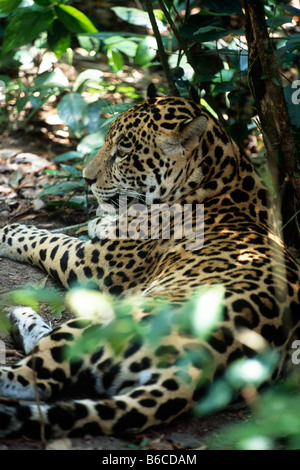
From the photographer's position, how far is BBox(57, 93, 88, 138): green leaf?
26.1ft

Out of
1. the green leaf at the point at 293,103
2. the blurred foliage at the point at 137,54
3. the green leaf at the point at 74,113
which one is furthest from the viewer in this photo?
the green leaf at the point at 74,113

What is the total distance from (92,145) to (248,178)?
2.73m

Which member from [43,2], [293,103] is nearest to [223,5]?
[293,103]

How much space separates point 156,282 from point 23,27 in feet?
13.3

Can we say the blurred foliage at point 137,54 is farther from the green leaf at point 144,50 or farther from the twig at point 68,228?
the twig at point 68,228

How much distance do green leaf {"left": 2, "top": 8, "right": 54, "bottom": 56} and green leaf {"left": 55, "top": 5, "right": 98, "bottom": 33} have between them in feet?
0.74

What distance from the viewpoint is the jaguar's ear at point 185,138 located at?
5.16 metres

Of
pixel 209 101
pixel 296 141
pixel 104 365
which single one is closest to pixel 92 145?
pixel 209 101

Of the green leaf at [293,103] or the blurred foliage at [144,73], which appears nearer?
the blurred foliage at [144,73]

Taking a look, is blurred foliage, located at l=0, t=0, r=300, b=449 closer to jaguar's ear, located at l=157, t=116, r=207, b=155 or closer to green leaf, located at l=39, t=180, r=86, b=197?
green leaf, located at l=39, t=180, r=86, b=197

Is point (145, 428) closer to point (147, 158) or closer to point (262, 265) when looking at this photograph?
point (262, 265)

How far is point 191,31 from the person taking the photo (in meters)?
6.05

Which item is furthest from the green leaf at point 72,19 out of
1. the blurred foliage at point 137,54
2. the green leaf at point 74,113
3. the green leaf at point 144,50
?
the green leaf at point 74,113
